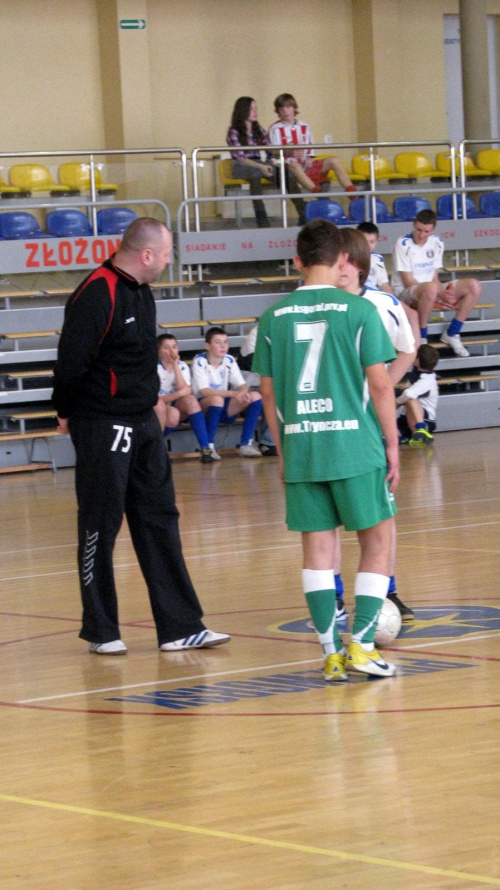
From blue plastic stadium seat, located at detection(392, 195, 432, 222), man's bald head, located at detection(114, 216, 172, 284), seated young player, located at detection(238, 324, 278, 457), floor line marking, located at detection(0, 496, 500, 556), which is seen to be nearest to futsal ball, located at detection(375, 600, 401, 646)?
man's bald head, located at detection(114, 216, 172, 284)

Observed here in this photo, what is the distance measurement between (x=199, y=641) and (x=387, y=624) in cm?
83

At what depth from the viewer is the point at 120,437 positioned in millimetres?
5906

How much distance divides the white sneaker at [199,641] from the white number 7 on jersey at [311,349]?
1326 mm

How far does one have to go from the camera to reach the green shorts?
5.08 meters

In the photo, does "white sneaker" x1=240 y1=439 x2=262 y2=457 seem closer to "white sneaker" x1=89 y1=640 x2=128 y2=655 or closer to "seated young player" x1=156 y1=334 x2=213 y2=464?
"seated young player" x1=156 y1=334 x2=213 y2=464

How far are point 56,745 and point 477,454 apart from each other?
34.1 ft

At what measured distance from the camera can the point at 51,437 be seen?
1591cm

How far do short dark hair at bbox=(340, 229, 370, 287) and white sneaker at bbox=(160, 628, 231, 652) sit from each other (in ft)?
5.25

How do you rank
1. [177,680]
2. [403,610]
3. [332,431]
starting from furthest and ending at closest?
[403,610] → [177,680] → [332,431]

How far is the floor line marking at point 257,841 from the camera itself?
3016 mm

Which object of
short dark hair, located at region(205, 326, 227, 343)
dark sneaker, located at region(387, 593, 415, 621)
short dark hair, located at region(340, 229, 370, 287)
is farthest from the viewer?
short dark hair, located at region(205, 326, 227, 343)

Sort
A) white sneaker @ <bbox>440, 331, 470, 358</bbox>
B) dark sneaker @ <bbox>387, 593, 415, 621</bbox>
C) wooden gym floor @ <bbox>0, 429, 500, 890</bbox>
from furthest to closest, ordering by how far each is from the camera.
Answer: white sneaker @ <bbox>440, 331, 470, 358</bbox> → dark sneaker @ <bbox>387, 593, 415, 621</bbox> → wooden gym floor @ <bbox>0, 429, 500, 890</bbox>

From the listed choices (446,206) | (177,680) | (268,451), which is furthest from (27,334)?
(177,680)

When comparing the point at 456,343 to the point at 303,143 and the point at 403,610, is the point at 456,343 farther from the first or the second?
the point at 403,610
